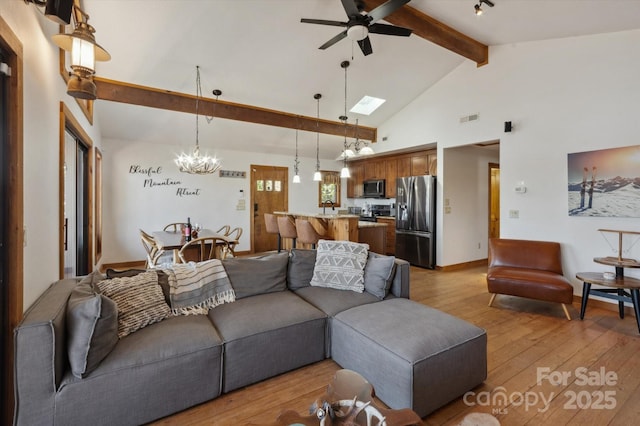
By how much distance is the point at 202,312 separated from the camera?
2.31 meters

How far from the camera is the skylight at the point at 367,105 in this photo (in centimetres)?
590

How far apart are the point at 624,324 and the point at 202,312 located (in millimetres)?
4330

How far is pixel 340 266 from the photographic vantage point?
290 cm

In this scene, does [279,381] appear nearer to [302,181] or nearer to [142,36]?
[142,36]

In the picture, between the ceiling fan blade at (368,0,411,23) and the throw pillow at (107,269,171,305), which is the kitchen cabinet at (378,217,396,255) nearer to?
the ceiling fan blade at (368,0,411,23)

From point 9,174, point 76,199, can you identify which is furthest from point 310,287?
point 76,199

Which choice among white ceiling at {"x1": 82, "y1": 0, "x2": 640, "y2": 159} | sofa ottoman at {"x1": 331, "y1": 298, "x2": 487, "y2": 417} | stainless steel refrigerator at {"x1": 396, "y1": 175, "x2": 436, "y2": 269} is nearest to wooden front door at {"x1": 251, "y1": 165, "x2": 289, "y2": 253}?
white ceiling at {"x1": 82, "y1": 0, "x2": 640, "y2": 159}

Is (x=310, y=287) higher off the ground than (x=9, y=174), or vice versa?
(x=9, y=174)

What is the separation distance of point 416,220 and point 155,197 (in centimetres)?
539

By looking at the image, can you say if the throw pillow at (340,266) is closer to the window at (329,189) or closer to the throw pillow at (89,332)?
the throw pillow at (89,332)

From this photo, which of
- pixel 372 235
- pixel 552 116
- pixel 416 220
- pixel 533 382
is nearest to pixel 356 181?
pixel 416 220

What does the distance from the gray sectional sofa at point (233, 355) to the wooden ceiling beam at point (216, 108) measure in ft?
11.5

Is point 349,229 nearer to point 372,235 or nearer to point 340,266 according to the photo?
point 372,235

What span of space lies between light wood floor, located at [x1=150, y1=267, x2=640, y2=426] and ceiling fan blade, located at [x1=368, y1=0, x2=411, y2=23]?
308cm
